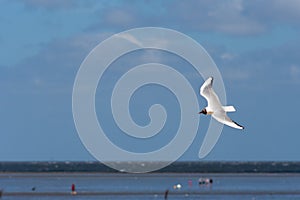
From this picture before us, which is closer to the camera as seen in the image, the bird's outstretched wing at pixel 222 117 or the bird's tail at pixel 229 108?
the bird's tail at pixel 229 108

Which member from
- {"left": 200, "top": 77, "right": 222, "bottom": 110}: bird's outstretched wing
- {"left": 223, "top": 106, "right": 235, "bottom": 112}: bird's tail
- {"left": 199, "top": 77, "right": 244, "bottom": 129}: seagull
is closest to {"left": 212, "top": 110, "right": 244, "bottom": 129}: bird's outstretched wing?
{"left": 199, "top": 77, "right": 244, "bottom": 129}: seagull

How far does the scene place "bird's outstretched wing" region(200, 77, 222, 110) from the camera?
3109 centimetres

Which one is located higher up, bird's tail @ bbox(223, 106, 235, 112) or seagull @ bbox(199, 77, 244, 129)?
seagull @ bbox(199, 77, 244, 129)

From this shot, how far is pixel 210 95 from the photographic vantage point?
103ft

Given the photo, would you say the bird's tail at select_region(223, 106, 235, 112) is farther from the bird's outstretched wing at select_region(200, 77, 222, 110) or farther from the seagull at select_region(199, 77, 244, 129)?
the bird's outstretched wing at select_region(200, 77, 222, 110)

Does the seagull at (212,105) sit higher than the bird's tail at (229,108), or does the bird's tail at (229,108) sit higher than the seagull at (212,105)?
the seagull at (212,105)

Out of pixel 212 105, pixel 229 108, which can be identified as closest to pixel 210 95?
pixel 212 105

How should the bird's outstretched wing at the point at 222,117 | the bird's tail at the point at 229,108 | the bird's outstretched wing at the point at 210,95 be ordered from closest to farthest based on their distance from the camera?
the bird's tail at the point at 229,108, the bird's outstretched wing at the point at 222,117, the bird's outstretched wing at the point at 210,95

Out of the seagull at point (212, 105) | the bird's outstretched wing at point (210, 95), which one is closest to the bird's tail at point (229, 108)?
the seagull at point (212, 105)

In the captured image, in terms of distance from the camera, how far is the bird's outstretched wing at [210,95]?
31.1 m

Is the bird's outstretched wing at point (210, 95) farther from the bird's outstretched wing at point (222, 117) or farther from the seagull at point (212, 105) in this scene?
the bird's outstretched wing at point (222, 117)
